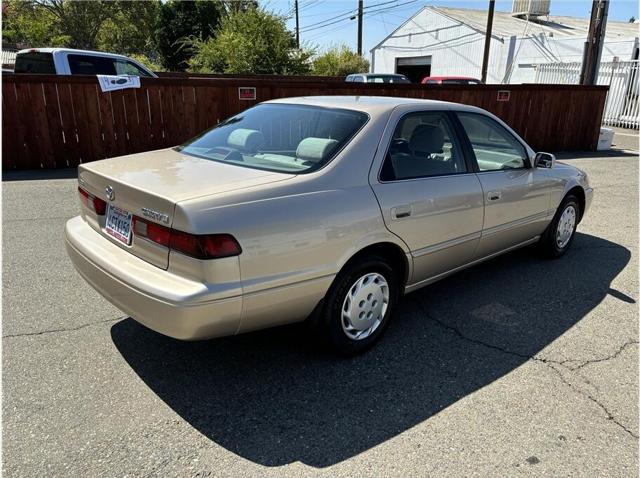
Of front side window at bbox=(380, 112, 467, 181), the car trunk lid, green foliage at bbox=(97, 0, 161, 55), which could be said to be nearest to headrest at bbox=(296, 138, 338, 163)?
the car trunk lid

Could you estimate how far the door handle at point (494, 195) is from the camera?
390cm

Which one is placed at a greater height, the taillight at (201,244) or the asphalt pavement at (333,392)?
the taillight at (201,244)

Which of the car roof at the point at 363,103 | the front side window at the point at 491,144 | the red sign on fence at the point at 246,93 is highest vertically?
the car roof at the point at 363,103

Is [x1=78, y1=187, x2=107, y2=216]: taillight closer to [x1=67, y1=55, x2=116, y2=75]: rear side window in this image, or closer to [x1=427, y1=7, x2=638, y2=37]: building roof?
[x1=67, y1=55, x2=116, y2=75]: rear side window

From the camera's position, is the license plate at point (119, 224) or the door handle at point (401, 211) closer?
the license plate at point (119, 224)

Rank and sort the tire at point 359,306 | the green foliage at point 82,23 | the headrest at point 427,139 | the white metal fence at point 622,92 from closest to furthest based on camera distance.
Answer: the tire at point 359,306
the headrest at point 427,139
the white metal fence at point 622,92
the green foliage at point 82,23

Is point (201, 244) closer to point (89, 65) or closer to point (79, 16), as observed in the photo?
point (89, 65)

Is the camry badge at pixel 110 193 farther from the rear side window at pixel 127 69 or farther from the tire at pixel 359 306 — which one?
the rear side window at pixel 127 69

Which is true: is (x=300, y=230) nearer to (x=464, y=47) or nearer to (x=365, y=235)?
(x=365, y=235)

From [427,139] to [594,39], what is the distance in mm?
12693

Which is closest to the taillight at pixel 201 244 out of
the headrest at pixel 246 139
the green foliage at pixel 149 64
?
the headrest at pixel 246 139

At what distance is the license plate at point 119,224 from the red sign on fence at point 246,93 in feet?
23.8

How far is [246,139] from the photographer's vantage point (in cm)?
340

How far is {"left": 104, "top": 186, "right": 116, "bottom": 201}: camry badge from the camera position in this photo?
285 centimetres
